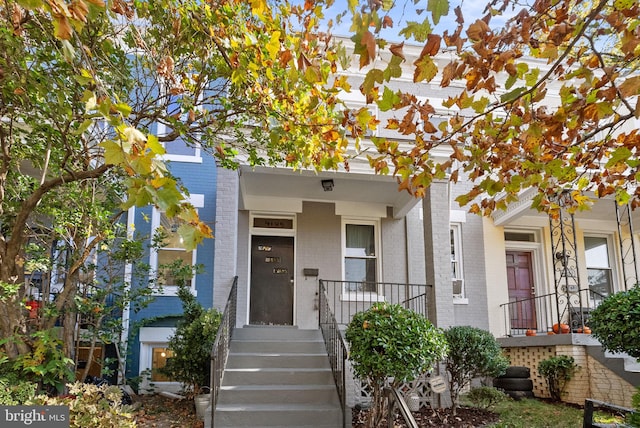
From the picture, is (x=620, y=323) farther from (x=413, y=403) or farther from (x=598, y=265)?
(x=598, y=265)

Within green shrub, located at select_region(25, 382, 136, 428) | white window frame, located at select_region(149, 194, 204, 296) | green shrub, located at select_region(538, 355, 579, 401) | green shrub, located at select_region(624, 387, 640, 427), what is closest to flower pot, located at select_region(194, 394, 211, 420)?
green shrub, located at select_region(25, 382, 136, 428)

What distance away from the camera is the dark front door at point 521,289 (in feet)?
38.9

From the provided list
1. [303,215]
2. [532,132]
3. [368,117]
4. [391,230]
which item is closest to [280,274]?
[303,215]

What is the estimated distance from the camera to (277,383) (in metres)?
7.34

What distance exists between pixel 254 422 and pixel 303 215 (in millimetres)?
5103

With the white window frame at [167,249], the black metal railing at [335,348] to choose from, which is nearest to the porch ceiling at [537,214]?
the black metal railing at [335,348]

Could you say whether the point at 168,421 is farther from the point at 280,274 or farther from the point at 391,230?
the point at 391,230

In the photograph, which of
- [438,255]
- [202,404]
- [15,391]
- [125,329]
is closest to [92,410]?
[15,391]

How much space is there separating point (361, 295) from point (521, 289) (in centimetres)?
432

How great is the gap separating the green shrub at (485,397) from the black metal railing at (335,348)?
216 centimetres

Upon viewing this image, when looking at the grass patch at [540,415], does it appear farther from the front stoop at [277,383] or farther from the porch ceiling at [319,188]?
the porch ceiling at [319,188]

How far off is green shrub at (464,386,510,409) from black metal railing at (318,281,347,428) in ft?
7.10

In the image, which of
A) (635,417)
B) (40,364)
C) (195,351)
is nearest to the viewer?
(635,417)

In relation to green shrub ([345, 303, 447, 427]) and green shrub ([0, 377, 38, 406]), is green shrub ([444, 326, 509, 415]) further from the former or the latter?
green shrub ([0, 377, 38, 406])
